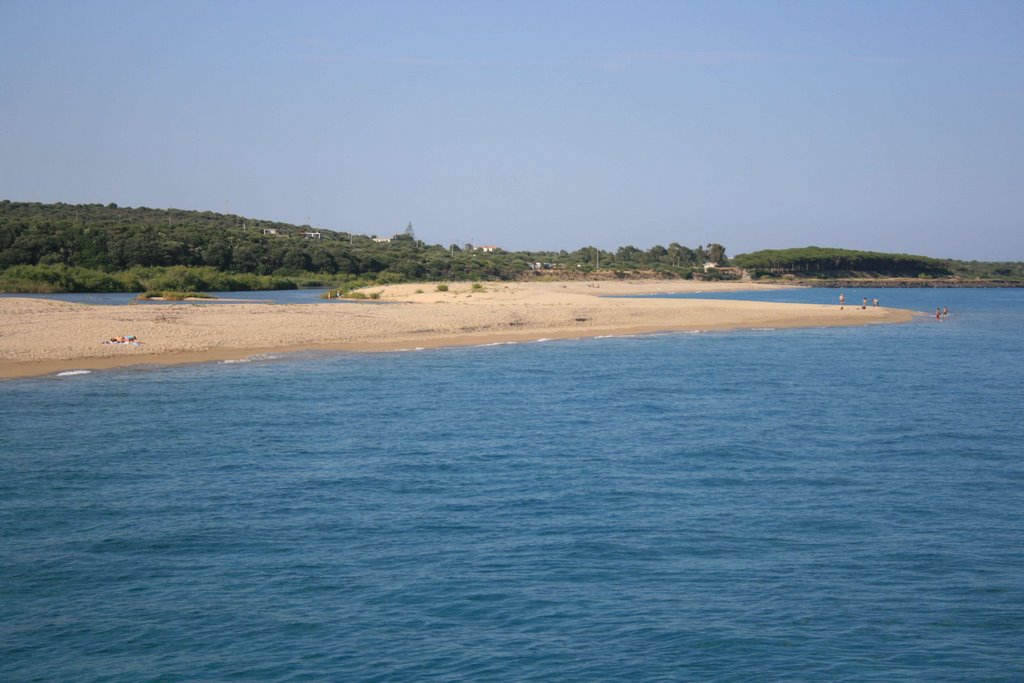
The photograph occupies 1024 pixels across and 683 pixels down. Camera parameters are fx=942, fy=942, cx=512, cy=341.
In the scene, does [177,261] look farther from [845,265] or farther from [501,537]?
[845,265]

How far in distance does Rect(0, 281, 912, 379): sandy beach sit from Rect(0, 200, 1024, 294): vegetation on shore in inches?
836

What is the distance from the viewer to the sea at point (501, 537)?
8.44 meters

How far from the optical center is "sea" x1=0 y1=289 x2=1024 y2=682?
8438 millimetres

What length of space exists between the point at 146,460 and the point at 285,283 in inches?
2624

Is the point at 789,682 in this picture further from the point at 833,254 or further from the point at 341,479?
the point at 833,254

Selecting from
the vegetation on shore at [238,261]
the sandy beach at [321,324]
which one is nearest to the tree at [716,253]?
the vegetation on shore at [238,261]

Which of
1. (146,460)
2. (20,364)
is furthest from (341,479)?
(20,364)

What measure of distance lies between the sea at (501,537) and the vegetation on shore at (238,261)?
45948mm

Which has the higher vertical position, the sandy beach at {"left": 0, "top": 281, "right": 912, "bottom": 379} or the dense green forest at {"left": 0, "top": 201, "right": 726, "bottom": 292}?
the dense green forest at {"left": 0, "top": 201, "right": 726, "bottom": 292}

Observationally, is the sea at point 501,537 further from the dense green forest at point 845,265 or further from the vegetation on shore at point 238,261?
the dense green forest at point 845,265

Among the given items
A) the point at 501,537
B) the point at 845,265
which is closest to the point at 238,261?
the point at 501,537

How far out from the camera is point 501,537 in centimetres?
1152

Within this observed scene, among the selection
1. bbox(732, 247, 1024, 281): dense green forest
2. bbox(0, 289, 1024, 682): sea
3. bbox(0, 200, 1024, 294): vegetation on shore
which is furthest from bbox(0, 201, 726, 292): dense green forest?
bbox(0, 289, 1024, 682): sea

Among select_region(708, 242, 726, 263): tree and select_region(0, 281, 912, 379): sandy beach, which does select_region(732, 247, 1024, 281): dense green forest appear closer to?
select_region(708, 242, 726, 263): tree
